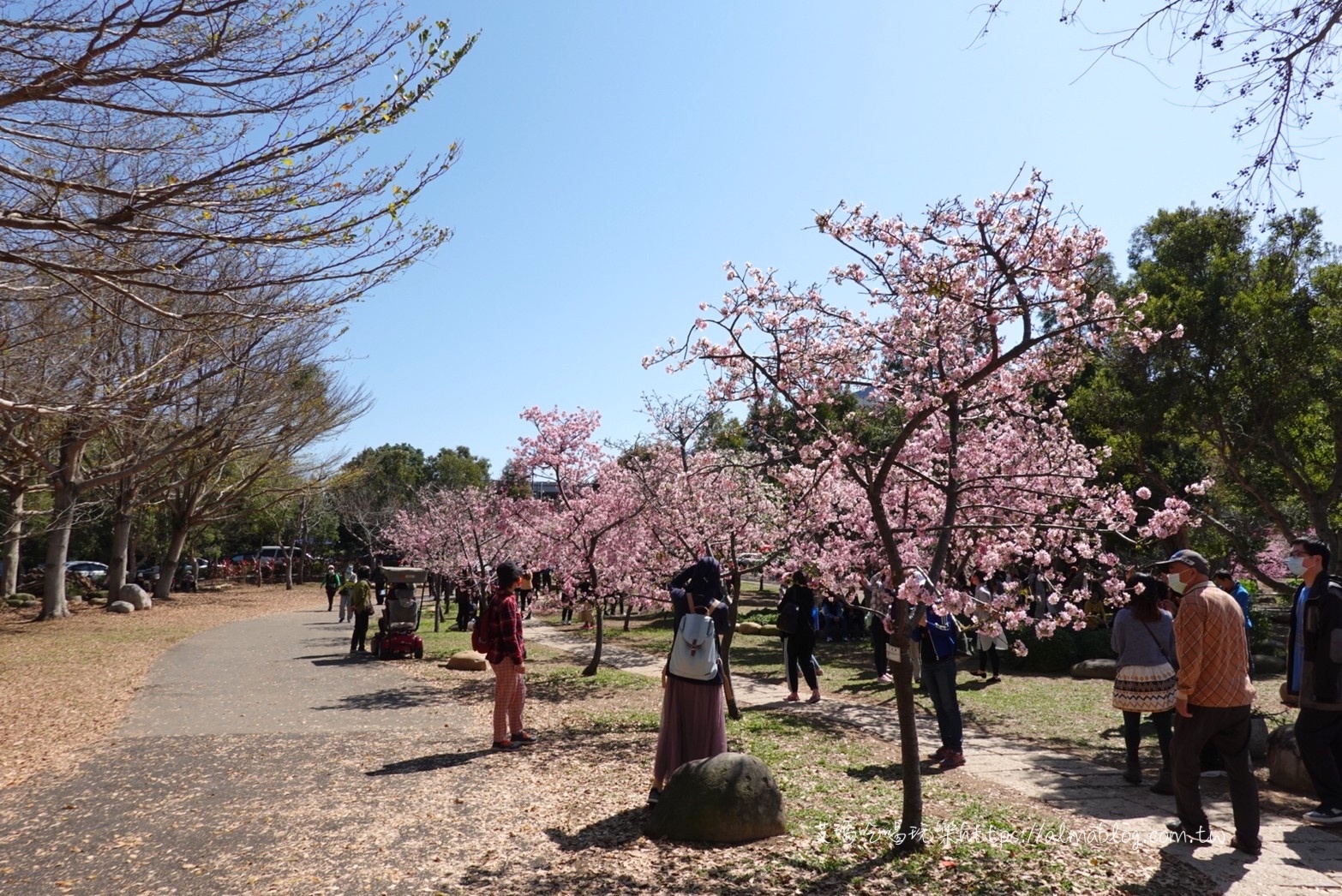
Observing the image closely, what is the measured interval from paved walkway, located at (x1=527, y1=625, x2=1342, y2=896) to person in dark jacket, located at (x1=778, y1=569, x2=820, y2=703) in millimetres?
1045

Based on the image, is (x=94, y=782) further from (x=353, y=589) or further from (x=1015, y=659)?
(x=1015, y=659)

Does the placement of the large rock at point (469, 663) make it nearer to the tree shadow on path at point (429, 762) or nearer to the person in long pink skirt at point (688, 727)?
the tree shadow on path at point (429, 762)

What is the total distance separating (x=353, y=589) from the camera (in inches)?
695

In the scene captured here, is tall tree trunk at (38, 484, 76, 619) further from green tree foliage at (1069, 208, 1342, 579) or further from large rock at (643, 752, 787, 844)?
green tree foliage at (1069, 208, 1342, 579)

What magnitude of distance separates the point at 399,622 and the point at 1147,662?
14264mm

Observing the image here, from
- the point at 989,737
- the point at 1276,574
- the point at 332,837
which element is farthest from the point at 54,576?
the point at 1276,574

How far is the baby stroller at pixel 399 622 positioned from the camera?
1702 cm

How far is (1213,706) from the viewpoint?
5.27m

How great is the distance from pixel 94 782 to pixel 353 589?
10.5 metres

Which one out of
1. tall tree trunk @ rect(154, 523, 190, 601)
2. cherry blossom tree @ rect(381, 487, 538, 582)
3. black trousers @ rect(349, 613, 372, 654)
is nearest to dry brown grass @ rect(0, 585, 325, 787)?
tall tree trunk @ rect(154, 523, 190, 601)

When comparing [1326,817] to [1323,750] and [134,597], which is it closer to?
[1323,750]

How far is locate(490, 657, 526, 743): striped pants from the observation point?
8547mm

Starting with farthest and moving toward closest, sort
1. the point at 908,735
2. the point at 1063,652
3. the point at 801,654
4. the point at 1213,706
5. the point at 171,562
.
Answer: the point at 171,562, the point at 1063,652, the point at 801,654, the point at 908,735, the point at 1213,706

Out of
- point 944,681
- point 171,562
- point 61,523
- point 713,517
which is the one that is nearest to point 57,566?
point 61,523
